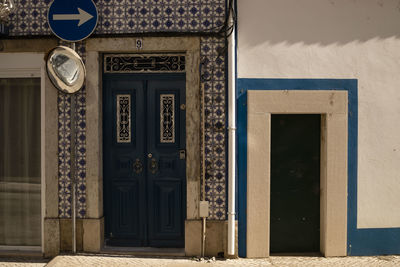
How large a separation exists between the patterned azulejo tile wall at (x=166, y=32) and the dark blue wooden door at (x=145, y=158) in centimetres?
37

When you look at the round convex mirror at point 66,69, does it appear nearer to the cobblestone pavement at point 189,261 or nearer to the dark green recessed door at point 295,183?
the cobblestone pavement at point 189,261

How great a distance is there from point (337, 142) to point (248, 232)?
168 cm

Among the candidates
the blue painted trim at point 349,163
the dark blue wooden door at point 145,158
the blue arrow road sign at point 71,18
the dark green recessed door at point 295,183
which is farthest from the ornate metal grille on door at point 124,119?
the dark green recessed door at point 295,183

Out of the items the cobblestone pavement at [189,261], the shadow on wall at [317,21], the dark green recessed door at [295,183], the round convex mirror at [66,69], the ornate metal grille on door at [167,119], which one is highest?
the shadow on wall at [317,21]

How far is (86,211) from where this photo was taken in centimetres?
496

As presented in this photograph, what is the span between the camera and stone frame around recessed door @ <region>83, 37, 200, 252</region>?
484cm

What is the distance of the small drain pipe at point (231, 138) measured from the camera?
4754 mm

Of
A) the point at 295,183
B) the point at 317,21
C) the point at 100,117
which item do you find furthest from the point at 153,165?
the point at 317,21

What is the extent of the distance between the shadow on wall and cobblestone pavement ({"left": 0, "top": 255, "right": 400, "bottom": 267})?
286 cm

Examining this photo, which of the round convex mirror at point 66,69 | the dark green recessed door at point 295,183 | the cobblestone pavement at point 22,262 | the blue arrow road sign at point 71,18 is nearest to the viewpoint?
the round convex mirror at point 66,69

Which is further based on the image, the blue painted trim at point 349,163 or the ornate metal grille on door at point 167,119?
the ornate metal grille on door at point 167,119

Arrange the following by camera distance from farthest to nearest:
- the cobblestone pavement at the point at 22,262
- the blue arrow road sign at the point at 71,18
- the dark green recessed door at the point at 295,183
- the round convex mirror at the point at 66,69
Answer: the dark green recessed door at the point at 295,183
the blue arrow road sign at the point at 71,18
the cobblestone pavement at the point at 22,262
the round convex mirror at the point at 66,69

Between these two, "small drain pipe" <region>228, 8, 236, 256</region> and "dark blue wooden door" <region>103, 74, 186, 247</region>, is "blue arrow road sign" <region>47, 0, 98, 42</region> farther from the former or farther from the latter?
"small drain pipe" <region>228, 8, 236, 256</region>

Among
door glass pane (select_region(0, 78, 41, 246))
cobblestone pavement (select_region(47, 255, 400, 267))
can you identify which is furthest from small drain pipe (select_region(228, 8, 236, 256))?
door glass pane (select_region(0, 78, 41, 246))
